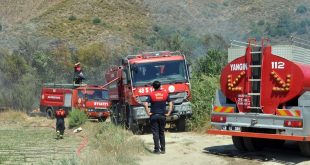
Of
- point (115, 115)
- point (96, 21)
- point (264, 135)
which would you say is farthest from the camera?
point (96, 21)

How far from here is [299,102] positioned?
38.1 ft

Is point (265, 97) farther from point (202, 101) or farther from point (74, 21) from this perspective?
point (74, 21)

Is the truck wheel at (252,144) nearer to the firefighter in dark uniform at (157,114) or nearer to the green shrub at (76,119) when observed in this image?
the firefighter in dark uniform at (157,114)

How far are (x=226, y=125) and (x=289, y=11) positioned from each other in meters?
59.4

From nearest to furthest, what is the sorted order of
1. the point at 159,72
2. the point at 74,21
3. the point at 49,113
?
the point at 159,72 → the point at 49,113 → the point at 74,21

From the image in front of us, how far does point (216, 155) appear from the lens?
13.3m

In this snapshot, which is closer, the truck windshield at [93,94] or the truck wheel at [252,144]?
the truck wheel at [252,144]

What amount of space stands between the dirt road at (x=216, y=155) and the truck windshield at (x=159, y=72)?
3067 millimetres

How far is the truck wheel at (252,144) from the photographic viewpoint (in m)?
13.7

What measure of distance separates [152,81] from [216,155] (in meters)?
5.79

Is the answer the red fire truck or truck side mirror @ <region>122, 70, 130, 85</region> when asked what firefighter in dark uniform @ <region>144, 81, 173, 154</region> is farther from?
the red fire truck

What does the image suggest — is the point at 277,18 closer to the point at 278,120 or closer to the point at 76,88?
the point at 76,88

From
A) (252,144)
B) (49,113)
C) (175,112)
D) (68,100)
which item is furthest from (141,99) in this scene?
(49,113)

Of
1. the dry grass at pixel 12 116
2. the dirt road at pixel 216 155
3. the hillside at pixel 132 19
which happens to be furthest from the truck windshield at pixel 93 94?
the hillside at pixel 132 19
